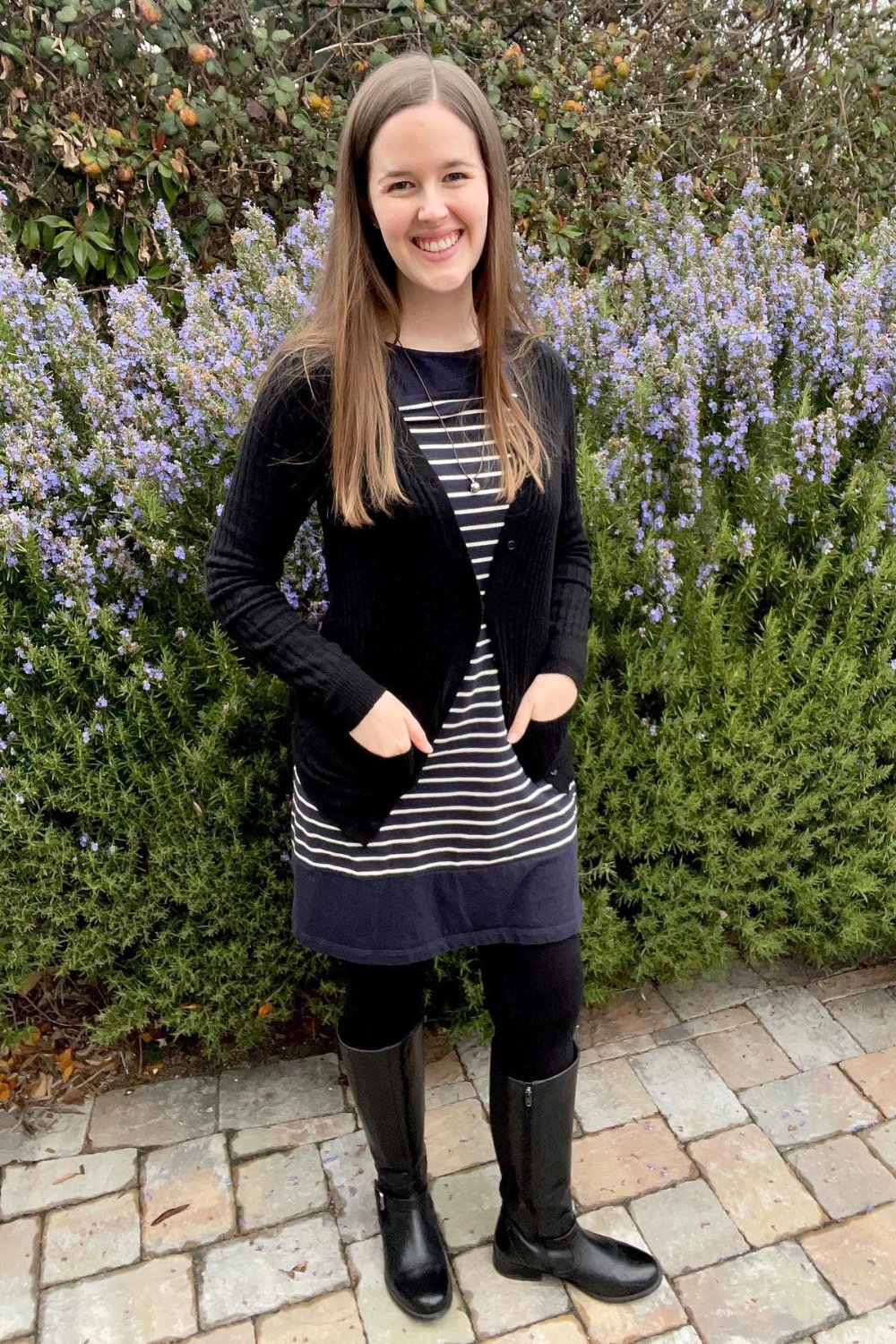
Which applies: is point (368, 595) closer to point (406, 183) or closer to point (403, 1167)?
point (406, 183)

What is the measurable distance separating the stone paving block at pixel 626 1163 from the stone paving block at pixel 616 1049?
0.22 m

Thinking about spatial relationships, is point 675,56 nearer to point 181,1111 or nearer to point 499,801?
point 499,801

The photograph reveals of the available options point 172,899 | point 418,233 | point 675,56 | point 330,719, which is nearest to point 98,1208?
point 172,899

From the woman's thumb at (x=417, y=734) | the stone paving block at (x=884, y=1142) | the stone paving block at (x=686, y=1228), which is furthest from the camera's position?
the stone paving block at (x=884, y=1142)

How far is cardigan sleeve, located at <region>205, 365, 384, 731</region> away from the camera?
1649 millimetres

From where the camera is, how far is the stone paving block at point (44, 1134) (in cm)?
254

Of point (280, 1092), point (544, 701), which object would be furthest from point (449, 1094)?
point (544, 701)

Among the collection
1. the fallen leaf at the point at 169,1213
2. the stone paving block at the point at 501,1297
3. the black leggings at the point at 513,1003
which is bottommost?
the stone paving block at the point at 501,1297

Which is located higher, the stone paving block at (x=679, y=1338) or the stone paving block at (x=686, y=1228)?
the stone paving block at (x=686, y=1228)

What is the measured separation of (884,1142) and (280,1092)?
1.47 m

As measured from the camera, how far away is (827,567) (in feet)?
8.84

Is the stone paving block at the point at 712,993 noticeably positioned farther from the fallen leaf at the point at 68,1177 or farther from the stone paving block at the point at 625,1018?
the fallen leaf at the point at 68,1177

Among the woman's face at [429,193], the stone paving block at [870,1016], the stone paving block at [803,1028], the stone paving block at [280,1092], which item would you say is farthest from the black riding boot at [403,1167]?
the woman's face at [429,193]

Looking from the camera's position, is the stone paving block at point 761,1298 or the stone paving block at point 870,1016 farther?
the stone paving block at point 870,1016
